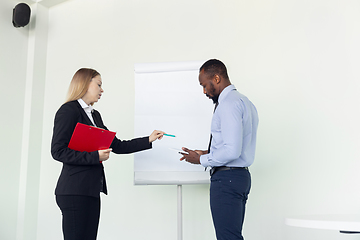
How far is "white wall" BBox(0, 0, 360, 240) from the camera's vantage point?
2.71 metres

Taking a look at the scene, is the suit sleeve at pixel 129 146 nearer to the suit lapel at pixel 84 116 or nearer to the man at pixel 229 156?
the suit lapel at pixel 84 116

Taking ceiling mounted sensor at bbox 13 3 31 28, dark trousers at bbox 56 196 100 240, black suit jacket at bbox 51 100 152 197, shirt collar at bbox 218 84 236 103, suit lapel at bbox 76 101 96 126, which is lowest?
dark trousers at bbox 56 196 100 240

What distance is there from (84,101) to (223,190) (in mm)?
1008

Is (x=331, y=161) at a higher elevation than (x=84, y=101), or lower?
lower

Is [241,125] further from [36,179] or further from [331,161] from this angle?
[36,179]

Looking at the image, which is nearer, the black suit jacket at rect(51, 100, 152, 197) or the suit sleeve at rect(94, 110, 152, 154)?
the black suit jacket at rect(51, 100, 152, 197)

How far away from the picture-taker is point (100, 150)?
190 cm

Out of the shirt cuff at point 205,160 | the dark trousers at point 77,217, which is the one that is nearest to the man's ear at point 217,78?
the shirt cuff at point 205,160

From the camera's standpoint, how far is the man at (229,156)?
177 cm

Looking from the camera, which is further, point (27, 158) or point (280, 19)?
point (27, 158)

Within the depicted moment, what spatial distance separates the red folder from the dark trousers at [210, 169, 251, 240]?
68 centimetres

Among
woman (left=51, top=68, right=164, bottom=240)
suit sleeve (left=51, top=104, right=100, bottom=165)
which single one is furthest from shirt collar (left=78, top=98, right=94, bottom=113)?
suit sleeve (left=51, top=104, right=100, bottom=165)

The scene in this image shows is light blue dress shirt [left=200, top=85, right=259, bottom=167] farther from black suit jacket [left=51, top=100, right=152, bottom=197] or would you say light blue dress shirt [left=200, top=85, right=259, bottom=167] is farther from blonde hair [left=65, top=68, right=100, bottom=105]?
blonde hair [left=65, top=68, right=100, bottom=105]

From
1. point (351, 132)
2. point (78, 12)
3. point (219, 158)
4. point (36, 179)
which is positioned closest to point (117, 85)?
point (78, 12)
